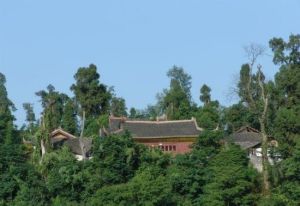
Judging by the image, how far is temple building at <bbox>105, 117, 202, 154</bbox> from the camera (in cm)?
3189

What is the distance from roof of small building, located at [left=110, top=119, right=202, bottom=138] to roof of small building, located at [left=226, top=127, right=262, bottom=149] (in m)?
1.81

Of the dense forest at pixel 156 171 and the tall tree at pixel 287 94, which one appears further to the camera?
the tall tree at pixel 287 94

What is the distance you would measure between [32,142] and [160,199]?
9.29 metres

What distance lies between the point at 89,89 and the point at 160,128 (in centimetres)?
767

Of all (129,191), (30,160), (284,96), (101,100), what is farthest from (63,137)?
(129,191)

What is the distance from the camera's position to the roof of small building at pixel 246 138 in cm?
3247

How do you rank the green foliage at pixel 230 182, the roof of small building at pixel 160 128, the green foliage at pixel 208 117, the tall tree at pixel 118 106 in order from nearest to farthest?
the green foliage at pixel 230 182 < the roof of small building at pixel 160 128 < the green foliage at pixel 208 117 < the tall tree at pixel 118 106

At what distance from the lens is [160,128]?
32.8 m

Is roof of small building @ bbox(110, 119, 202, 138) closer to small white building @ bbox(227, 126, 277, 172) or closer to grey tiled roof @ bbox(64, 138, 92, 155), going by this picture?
grey tiled roof @ bbox(64, 138, 92, 155)

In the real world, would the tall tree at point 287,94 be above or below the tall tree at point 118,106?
below

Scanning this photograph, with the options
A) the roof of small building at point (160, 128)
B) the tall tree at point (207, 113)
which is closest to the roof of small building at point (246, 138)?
the tall tree at point (207, 113)

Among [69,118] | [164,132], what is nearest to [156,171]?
[164,132]

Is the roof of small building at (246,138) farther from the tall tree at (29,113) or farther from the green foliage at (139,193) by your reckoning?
the tall tree at (29,113)

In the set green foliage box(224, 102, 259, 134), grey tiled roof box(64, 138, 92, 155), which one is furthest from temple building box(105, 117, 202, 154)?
green foliage box(224, 102, 259, 134)
